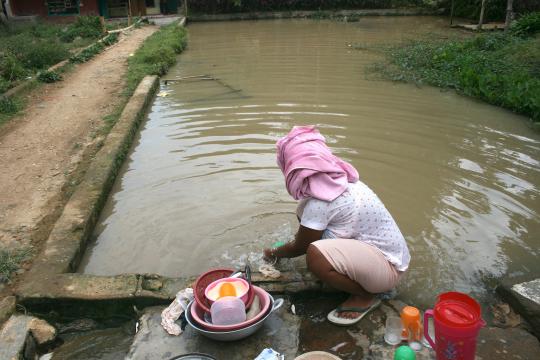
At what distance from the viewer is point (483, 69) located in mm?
8703

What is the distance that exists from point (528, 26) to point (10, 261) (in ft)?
46.6

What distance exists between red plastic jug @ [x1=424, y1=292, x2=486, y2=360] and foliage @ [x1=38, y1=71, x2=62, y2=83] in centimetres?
941

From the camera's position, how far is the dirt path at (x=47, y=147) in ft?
13.2

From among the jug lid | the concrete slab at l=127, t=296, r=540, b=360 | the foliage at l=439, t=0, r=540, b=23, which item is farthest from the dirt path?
the foliage at l=439, t=0, r=540, b=23

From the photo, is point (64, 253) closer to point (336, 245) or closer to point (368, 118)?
point (336, 245)

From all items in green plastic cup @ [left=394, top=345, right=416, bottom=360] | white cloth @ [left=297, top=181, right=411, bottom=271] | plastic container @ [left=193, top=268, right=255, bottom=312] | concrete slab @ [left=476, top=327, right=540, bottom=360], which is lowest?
concrete slab @ [left=476, top=327, right=540, bottom=360]

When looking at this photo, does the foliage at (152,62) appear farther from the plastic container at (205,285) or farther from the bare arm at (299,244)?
the plastic container at (205,285)

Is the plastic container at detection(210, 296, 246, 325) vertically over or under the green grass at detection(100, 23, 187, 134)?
under

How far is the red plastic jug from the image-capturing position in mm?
2100

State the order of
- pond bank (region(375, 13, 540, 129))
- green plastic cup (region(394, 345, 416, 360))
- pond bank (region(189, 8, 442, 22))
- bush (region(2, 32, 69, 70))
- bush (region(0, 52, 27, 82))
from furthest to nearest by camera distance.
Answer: pond bank (region(189, 8, 442, 22)), bush (region(2, 32, 69, 70)), bush (region(0, 52, 27, 82)), pond bank (region(375, 13, 540, 129)), green plastic cup (region(394, 345, 416, 360))

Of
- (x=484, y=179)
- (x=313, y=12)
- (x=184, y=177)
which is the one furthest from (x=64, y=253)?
(x=313, y=12)

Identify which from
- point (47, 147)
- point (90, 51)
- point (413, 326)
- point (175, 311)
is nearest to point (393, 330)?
point (413, 326)

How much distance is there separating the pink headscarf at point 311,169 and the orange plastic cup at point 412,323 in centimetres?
73

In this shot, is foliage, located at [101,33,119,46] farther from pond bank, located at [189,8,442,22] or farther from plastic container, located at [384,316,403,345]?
plastic container, located at [384,316,403,345]
